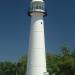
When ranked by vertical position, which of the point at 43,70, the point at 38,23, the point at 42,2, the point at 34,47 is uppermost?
the point at 42,2

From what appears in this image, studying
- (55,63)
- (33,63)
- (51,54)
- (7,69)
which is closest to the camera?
(33,63)

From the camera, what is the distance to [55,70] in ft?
184

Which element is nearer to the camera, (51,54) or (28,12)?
(28,12)

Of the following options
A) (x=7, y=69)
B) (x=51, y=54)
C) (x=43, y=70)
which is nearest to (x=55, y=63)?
(x=51, y=54)

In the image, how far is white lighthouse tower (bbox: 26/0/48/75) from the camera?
40125 mm

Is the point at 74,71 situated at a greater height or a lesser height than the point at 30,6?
lesser

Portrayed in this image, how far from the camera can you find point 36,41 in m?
40.2

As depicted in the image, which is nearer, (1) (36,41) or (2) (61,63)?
(1) (36,41)

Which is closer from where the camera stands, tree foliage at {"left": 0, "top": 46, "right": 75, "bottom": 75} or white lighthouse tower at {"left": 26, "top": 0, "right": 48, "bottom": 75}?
white lighthouse tower at {"left": 26, "top": 0, "right": 48, "bottom": 75}

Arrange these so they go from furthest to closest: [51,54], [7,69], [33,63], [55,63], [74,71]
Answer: [7,69] → [51,54] → [55,63] → [74,71] → [33,63]

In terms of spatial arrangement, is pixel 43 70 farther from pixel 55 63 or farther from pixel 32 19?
pixel 55 63

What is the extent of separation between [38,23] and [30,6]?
8.00 feet

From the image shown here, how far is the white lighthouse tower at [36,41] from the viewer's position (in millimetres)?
40125

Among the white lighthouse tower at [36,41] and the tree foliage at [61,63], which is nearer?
the white lighthouse tower at [36,41]
